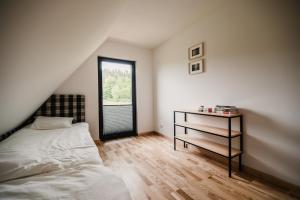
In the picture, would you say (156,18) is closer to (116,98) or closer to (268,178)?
(116,98)

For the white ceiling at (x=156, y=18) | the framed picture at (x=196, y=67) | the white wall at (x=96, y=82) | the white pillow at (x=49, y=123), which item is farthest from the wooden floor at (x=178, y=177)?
the white ceiling at (x=156, y=18)

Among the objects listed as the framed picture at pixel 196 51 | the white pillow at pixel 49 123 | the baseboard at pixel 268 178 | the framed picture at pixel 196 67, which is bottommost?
the baseboard at pixel 268 178

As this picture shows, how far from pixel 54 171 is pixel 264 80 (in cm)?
236

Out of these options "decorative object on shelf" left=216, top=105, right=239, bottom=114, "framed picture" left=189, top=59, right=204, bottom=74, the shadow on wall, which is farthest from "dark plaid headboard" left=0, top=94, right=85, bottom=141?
the shadow on wall

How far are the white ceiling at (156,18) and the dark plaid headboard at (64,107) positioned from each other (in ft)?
5.44

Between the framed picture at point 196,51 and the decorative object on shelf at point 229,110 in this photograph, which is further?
the framed picture at point 196,51

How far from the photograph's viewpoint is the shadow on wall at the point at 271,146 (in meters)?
1.49

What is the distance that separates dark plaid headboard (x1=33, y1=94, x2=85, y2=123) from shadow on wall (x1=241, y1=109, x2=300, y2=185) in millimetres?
3061

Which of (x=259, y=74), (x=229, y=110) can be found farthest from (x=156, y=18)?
(x=229, y=110)

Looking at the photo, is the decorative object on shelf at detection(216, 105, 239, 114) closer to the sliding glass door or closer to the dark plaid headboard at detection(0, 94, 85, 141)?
the sliding glass door

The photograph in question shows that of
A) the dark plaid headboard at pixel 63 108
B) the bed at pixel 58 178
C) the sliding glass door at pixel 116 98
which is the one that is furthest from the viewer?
the sliding glass door at pixel 116 98

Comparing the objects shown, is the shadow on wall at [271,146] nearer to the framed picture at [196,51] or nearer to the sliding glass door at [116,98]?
the framed picture at [196,51]

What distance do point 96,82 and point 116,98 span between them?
0.63 m

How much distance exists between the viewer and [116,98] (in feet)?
11.4
